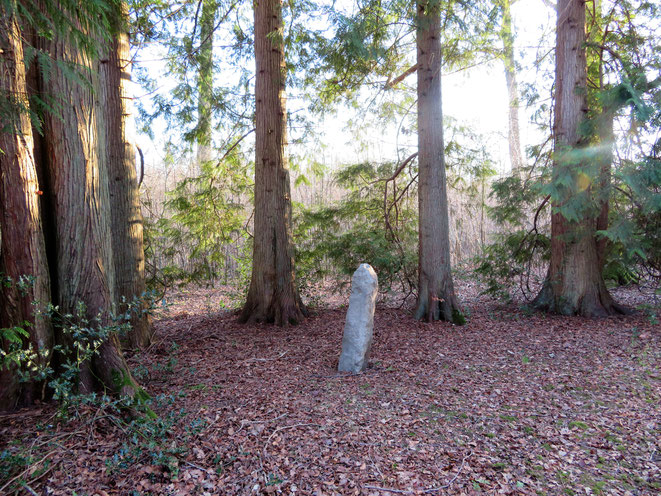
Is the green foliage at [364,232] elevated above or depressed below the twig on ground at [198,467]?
above

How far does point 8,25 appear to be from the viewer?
267cm

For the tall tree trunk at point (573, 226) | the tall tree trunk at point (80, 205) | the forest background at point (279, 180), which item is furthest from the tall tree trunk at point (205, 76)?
the tall tree trunk at point (573, 226)

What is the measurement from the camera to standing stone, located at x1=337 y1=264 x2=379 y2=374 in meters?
4.66

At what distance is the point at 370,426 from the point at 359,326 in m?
1.44

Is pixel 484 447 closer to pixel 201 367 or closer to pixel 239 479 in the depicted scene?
pixel 239 479

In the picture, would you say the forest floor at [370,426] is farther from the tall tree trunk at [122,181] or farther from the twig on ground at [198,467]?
the tall tree trunk at [122,181]

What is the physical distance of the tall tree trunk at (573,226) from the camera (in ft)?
21.6

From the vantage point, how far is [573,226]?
668cm

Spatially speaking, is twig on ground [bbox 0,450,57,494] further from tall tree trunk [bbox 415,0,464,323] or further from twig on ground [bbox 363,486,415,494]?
tall tree trunk [bbox 415,0,464,323]

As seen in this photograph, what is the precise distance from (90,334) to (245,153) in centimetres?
Answer: 574

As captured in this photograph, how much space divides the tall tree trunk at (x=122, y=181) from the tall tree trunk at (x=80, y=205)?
177cm

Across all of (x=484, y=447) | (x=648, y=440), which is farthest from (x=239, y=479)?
(x=648, y=440)

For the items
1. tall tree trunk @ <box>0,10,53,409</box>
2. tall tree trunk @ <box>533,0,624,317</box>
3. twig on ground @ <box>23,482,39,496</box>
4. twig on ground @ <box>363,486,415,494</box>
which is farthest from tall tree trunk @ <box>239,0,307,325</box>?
tall tree trunk @ <box>533,0,624,317</box>

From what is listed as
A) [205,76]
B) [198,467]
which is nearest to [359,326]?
[198,467]
